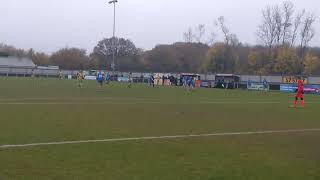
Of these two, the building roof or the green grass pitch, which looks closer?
the green grass pitch

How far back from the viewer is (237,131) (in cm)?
1577

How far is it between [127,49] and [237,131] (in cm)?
12552

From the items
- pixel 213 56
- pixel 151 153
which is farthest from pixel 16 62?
pixel 151 153

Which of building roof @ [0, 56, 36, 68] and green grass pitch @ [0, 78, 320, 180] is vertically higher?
building roof @ [0, 56, 36, 68]

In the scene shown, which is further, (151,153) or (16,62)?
(16,62)

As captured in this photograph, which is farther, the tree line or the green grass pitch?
the tree line

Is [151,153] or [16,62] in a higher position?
[16,62]

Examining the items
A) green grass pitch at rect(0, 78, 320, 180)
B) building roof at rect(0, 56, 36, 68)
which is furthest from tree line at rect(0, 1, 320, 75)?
green grass pitch at rect(0, 78, 320, 180)

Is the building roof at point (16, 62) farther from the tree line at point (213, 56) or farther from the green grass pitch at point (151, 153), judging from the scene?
the green grass pitch at point (151, 153)

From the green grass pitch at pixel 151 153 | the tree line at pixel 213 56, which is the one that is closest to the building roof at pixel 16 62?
the tree line at pixel 213 56

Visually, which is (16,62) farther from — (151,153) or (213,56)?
(151,153)

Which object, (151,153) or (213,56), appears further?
(213,56)

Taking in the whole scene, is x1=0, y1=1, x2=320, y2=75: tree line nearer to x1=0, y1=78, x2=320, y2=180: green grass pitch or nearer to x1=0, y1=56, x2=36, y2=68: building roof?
x1=0, y1=56, x2=36, y2=68: building roof

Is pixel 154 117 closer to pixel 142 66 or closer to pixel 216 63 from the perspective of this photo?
pixel 216 63
